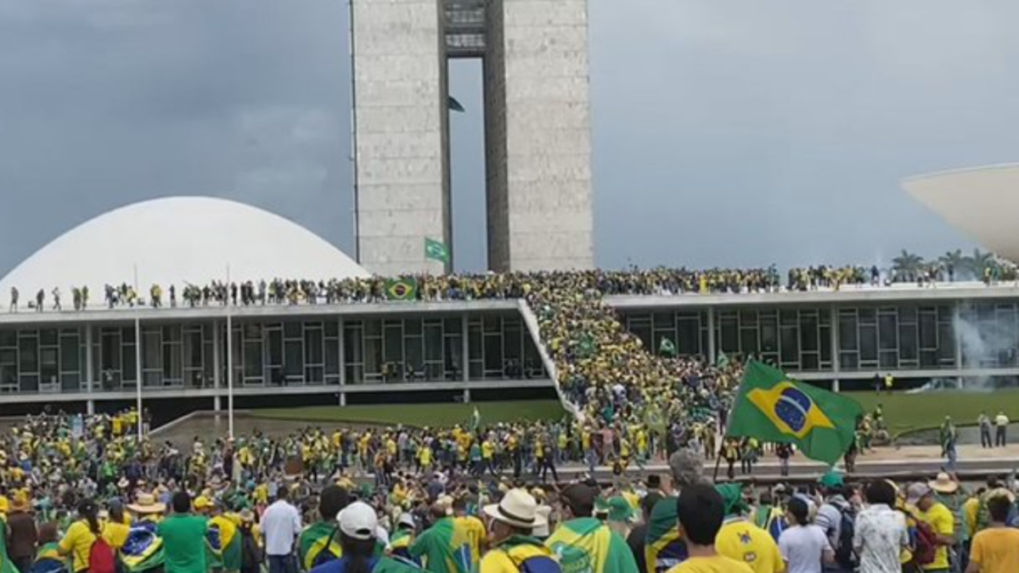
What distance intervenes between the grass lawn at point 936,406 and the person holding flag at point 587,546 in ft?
97.8

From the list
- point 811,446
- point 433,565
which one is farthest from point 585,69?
point 433,565

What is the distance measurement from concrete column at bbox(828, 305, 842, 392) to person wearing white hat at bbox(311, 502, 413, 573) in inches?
1956

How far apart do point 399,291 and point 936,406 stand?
60.4 feet

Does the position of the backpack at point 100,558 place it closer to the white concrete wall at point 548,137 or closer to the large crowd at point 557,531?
→ the large crowd at point 557,531

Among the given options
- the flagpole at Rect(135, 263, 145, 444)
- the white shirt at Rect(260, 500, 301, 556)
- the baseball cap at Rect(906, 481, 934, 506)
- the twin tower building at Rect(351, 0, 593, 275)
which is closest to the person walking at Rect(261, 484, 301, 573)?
the white shirt at Rect(260, 500, 301, 556)

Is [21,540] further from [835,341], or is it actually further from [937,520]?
[835,341]

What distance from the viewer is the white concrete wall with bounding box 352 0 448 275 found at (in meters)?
67.2

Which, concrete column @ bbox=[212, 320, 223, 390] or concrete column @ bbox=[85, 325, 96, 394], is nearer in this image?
concrete column @ bbox=[212, 320, 223, 390]

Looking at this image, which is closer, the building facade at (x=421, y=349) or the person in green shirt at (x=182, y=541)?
the person in green shirt at (x=182, y=541)

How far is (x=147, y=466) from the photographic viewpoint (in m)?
32.0

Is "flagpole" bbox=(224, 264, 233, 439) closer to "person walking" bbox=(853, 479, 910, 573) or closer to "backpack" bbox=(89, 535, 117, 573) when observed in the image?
"backpack" bbox=(89, 535, 117, 573)

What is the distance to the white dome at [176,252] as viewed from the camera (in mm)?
61656

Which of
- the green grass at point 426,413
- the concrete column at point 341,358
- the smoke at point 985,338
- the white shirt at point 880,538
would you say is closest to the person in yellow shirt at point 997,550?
the white shirt at point 880,538

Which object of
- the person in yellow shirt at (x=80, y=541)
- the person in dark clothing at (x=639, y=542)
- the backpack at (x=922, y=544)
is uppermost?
the person in dark clothing at (x=639, y=542)
